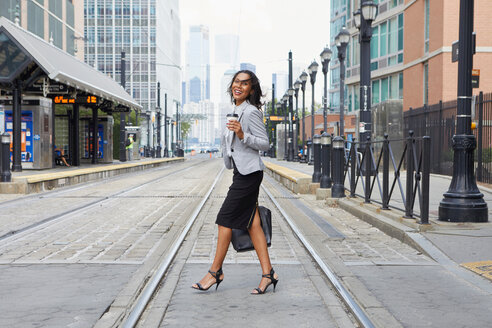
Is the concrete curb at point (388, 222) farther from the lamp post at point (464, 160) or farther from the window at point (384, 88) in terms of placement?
the window at point (384, 88)

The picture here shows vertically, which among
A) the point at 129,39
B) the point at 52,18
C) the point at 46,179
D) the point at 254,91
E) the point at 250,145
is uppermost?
the point at 129,39

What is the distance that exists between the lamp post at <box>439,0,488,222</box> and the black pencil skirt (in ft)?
12.7

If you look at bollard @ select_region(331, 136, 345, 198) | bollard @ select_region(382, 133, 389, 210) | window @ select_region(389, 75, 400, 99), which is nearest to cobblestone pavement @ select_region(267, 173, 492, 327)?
bollard @ select_region(382, 133, 389, 210)

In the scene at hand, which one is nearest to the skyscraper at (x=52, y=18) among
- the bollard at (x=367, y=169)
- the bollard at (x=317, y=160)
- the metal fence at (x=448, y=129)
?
the metal fence at (x=448, y=129)

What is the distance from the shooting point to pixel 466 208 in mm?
7582

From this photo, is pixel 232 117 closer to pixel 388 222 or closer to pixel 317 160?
pixel 388 222

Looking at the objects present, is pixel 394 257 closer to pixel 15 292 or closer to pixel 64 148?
pixel 15 292

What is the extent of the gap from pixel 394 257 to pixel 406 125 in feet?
50.3

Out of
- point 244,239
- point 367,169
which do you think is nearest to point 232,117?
point 244,239

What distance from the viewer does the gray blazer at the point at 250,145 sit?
4684mm

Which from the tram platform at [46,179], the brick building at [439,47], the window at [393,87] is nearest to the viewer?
the tram platform at [46,179]

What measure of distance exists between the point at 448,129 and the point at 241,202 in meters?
13.9

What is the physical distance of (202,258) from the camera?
638cm

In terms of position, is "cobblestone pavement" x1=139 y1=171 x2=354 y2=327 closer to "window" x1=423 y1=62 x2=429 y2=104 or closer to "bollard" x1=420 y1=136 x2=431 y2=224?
"bollard" x1=420 y1=136 x2=431 y2=224
